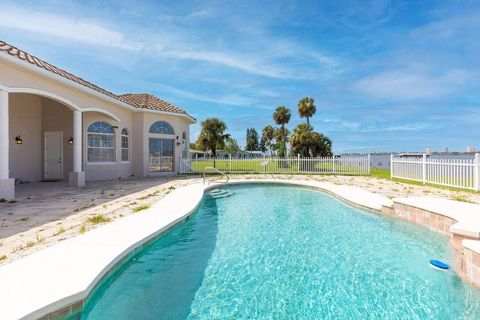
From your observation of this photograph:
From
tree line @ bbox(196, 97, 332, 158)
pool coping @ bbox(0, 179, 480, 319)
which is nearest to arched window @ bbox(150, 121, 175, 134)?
tree line @ bbox(196, 97, 332, 158)

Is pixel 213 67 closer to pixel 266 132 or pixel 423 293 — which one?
pixel 423 293

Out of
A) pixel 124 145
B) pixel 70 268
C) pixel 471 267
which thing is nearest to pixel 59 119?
pixel 124 145

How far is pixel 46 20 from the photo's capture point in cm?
973

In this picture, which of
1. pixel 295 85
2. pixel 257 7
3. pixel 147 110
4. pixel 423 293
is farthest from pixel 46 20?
pixel 295 85

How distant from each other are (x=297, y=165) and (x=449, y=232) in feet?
45.1

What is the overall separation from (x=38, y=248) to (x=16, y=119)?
11128 mm

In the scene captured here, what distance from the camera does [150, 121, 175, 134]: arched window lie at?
16891 mm

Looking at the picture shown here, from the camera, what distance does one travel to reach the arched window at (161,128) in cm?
1689

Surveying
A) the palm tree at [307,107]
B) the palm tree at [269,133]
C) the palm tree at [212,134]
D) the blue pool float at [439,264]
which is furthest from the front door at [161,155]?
the palm tree at [269,133]

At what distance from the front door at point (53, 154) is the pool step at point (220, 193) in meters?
8.51

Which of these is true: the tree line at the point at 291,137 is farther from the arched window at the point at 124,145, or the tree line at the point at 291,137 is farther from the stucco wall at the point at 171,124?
the arched window at the point at 124,145

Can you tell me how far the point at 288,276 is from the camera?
3873 millimetres

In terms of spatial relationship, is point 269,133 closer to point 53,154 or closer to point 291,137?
point 291,137

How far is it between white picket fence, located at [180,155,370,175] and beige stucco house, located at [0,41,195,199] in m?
1.94
